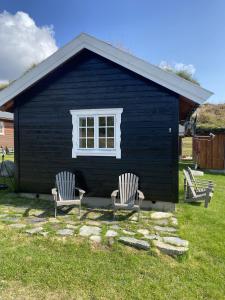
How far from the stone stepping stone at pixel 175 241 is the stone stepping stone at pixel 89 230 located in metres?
1.15

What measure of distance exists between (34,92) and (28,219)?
3352 mm

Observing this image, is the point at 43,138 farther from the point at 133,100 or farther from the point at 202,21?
the point at 202,21

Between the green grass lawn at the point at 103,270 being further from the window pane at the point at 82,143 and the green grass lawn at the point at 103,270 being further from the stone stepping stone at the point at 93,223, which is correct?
the window pane at the point at 82,143

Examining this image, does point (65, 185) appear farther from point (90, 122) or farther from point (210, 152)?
point (210, 152)

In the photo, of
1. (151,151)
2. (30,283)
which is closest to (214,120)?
(151,151)

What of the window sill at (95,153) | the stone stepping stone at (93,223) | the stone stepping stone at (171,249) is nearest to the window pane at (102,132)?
the window sill at (95,153)

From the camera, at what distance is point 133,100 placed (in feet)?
19.3

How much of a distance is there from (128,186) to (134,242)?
2045mm

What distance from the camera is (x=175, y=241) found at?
405 cm

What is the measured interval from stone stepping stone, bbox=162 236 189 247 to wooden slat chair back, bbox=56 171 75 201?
2775 millimetres

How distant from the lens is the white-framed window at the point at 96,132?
6.05 meters

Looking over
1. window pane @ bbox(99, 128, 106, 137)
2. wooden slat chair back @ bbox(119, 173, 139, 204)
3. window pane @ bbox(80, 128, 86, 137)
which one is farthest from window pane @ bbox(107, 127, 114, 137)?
wooden slat chair back @ bbox(119, 173, 139, 204)

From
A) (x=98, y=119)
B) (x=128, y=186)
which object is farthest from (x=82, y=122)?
(x=128, y=186)

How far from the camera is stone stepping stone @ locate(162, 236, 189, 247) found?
12.9ft
